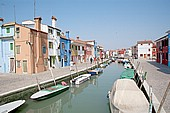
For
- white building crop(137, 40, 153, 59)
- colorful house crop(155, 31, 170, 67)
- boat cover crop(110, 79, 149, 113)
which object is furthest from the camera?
white building crop(137, 40, 153, 59)

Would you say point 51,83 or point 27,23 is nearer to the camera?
point 51,83

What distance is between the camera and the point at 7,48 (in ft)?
79.9

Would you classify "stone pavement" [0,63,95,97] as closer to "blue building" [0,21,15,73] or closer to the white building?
"blue building" [0,21,15,73]

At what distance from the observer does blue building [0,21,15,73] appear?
23.7 metres

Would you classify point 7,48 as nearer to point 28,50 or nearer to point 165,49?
point 28,50

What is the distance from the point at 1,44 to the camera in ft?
80.5

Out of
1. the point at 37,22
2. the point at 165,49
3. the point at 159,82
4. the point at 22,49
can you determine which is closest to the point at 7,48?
the point at 22,49

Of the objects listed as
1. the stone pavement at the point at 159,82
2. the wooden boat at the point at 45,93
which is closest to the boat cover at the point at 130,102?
the stone pavement at the point at 159,82

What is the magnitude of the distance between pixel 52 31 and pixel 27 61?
27.2 ft

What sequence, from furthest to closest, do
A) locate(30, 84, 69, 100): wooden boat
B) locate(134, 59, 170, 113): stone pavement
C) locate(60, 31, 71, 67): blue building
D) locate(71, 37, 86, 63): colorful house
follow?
1. locate(71, 37, 86, 63): colorful house
2. locate(60, 31, 71, 67): blue building
3. locate(30, 84, 69, 100): wooden boat
4. locate(134, 59, 170, 113): stone pavement

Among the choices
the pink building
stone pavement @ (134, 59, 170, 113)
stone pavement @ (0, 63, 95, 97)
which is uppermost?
the pink building

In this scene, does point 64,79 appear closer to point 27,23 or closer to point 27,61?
point 27,61

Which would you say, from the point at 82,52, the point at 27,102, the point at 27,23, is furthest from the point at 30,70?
the point at 82,52

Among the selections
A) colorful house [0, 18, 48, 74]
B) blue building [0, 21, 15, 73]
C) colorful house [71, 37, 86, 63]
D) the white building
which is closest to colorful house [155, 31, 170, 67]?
colorful house [71, 37, 86, 63]
